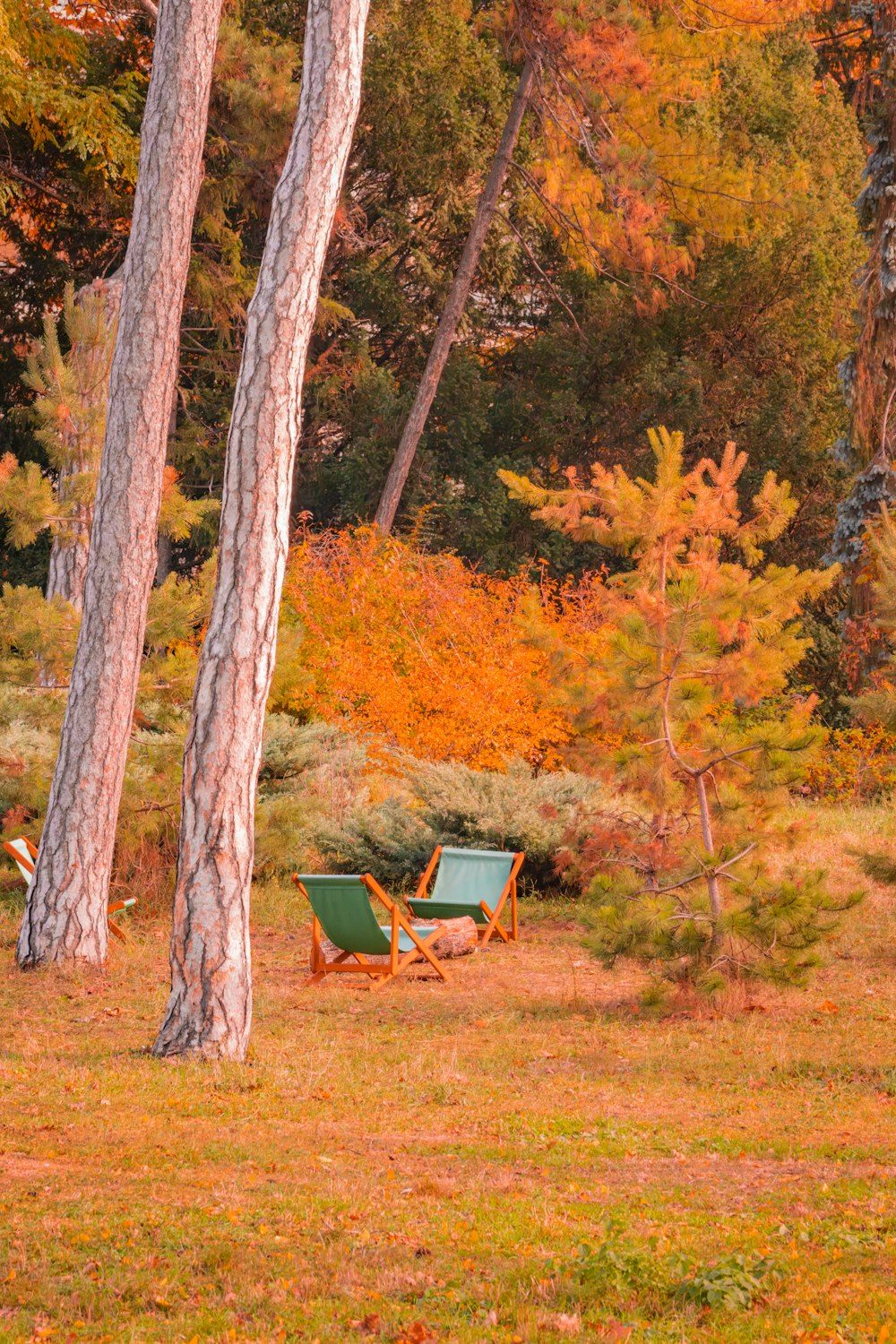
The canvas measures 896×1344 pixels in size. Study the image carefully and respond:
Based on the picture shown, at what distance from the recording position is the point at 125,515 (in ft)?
28.9

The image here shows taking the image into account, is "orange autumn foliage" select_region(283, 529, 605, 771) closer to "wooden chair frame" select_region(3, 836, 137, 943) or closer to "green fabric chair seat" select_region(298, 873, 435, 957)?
"wooden chair frame" select_region(3, 836, 137, 943)

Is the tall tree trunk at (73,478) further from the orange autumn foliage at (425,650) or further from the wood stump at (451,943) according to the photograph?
the wood stump at (451,943)

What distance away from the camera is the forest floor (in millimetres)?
3217

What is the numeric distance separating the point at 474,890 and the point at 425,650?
223 inches

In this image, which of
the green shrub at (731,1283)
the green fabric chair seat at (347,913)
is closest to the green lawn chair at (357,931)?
the green fabric chair seat at (347,913)

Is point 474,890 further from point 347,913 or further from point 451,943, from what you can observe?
point 347,913

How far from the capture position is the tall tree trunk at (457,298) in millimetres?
19797

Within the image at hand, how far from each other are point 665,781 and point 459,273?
14093 millimetres

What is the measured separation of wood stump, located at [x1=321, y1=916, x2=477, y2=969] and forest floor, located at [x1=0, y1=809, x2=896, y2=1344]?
1085mm

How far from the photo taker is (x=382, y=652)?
15805 millimetres

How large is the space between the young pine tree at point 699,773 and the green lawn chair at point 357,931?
1.18m

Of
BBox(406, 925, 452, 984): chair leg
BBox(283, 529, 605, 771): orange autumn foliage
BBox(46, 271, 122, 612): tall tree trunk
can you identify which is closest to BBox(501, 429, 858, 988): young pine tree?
BBox(406, 925, 452, 984): chair leg

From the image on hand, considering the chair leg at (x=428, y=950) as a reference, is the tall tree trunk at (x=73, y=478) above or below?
above

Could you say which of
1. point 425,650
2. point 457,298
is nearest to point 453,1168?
point 425,650
